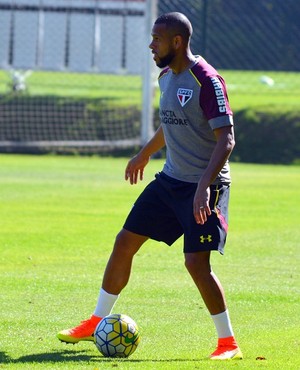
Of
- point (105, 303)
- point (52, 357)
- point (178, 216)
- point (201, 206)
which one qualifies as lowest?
point (52, 357)

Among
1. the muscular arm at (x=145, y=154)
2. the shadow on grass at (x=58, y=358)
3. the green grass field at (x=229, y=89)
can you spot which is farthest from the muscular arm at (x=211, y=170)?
the green grass field at (x=229, y=89)

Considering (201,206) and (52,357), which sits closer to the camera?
(201,206)

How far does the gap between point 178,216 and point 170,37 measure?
3.96 ft

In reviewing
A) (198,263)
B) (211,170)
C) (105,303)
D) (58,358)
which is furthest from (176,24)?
(58,358)

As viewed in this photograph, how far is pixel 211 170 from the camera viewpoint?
756 centimetres

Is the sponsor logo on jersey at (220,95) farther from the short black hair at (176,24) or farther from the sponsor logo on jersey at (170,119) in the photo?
the short black hair at (176,24)

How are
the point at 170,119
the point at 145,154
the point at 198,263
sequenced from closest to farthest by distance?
1. the point at 198,263
2. the point at 170,119
3. the point at 145,154

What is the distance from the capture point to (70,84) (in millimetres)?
32844

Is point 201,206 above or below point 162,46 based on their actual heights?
below

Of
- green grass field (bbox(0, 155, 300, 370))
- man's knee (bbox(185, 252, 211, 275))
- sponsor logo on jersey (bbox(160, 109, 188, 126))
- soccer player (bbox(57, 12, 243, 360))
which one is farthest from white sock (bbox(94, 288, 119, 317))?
sponsor logo on jersey (bbox(160, 109, 188, 126))

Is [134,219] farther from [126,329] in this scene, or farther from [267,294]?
[267,294]

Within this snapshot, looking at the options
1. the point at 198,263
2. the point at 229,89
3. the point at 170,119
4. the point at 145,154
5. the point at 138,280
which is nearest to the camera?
the point at 198,263

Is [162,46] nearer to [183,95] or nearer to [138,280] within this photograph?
[183,95]

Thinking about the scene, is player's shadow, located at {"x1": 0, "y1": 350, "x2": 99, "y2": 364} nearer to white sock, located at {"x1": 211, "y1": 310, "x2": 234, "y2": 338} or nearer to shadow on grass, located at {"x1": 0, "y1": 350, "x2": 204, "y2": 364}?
shadow on grass, located at {"x1": 0, "y1": 350, "x2": 204, "y2": 364}
